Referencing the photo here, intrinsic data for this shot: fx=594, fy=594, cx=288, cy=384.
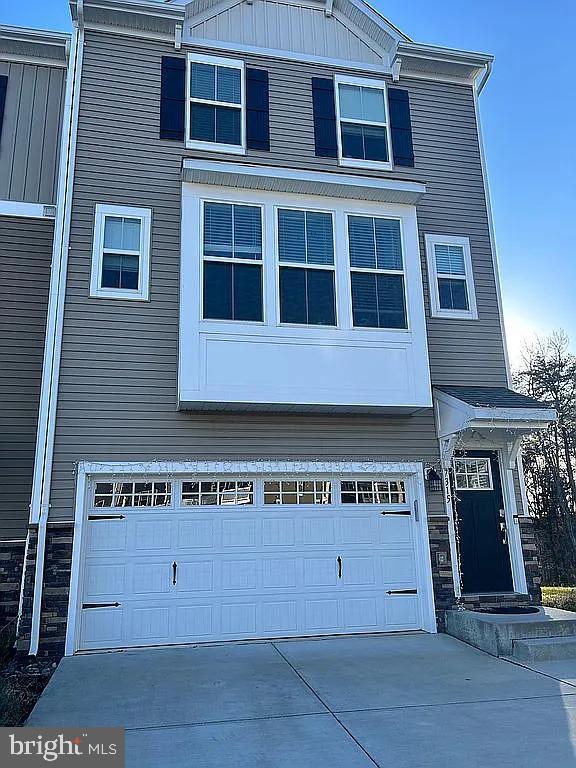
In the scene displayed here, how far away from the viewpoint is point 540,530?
652 inches

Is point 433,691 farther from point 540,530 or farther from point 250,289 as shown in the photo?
point 540,530

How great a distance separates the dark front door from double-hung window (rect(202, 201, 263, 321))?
3806 millimetres

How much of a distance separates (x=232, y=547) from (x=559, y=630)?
4.04m

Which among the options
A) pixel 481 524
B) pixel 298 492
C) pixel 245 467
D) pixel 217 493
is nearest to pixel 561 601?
pixel 481 524

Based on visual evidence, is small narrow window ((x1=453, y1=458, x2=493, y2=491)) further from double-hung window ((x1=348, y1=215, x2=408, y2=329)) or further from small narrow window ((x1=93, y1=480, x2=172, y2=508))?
small narrow window ((x1=93, y1=480, x2=172, y2=508))

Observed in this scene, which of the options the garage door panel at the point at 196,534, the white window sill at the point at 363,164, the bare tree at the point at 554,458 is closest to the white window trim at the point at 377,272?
the white window sill at the point at 363,164

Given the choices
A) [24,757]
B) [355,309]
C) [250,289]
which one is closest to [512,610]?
[355,309]

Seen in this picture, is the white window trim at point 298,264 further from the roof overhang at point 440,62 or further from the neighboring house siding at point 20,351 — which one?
the neighboring house siding at point 20,351

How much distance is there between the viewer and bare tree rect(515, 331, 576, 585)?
15992mm

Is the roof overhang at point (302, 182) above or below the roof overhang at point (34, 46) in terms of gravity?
below

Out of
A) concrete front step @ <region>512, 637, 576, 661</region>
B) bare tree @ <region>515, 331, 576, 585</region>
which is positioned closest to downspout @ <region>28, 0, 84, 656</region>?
concrete front step @ <region>512, 637, 576, 661</region>

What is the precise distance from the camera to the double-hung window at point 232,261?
803 centimetres

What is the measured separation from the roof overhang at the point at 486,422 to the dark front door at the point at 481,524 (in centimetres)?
30

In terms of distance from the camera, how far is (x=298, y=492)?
8.14 m
